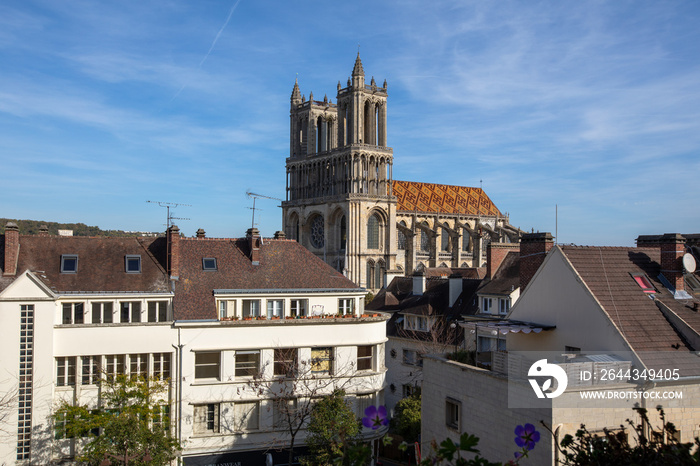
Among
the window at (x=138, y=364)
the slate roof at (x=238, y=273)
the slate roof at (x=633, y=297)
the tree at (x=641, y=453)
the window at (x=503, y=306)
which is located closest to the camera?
the tree at (x=641, y=453)

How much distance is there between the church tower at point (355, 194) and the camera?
78500 millimetres

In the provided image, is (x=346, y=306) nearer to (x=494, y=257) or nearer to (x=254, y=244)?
(x=254, y=244)

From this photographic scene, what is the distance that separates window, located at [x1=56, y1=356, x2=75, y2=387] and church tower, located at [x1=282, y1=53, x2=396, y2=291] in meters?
53.1

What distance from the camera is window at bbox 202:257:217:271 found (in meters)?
27.4

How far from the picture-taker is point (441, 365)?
17453 mm

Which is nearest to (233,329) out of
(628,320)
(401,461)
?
(401,461)

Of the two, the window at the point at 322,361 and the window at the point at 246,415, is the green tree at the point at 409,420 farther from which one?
the window at the point at 246,415

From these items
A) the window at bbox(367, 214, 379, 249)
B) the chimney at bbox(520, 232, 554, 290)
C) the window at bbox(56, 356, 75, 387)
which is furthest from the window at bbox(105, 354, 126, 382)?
the window at bbox(367, 214, 379, 249)

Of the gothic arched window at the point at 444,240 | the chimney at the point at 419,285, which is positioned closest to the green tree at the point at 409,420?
the chimney at the point at 419,285

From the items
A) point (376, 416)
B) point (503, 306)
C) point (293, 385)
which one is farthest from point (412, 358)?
point (376, 416)

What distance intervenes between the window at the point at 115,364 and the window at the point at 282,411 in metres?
5.74

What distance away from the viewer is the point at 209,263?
90.4ft

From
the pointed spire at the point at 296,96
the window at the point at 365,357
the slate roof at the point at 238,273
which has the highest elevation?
the pointed spire at the point at 296,96

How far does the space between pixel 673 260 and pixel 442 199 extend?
78.4 m
